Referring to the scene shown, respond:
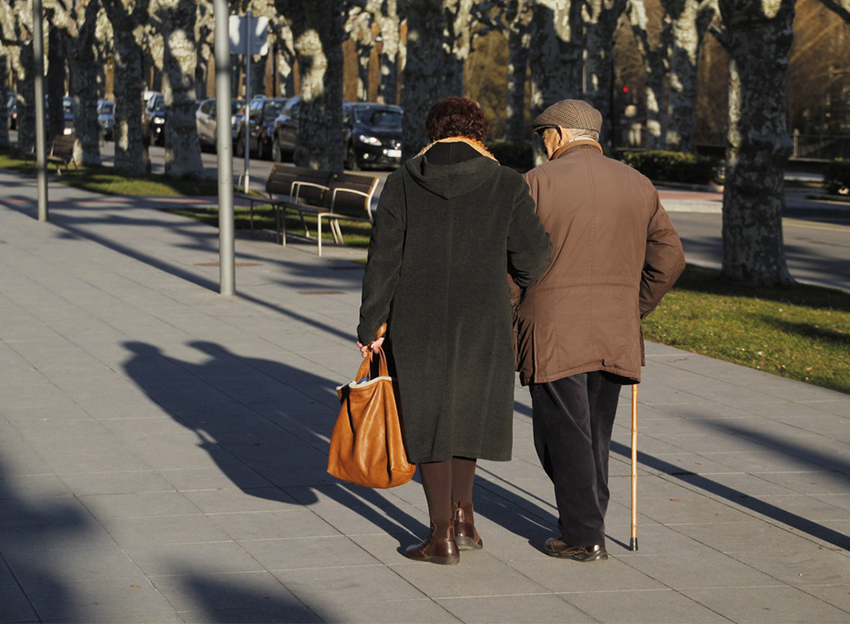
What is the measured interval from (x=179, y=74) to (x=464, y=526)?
2156 centimetres

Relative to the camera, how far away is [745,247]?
1364cm

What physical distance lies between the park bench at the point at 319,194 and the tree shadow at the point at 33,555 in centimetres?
994

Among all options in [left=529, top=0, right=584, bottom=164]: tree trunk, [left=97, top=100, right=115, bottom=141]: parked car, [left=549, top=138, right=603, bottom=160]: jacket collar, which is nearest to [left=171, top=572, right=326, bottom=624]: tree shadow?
[left=549, top=138, right=603, bottom=160]: jacket collar

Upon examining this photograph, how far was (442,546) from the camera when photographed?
487 centimetres

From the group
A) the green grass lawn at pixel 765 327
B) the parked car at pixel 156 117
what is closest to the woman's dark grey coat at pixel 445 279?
the green grass lawn at pixel 765 327

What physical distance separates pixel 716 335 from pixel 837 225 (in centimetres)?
1350

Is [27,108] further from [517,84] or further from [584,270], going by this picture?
[584,270]

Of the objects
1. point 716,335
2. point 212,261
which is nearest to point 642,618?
point 716,335

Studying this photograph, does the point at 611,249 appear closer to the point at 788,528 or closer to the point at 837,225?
the point at 788,528

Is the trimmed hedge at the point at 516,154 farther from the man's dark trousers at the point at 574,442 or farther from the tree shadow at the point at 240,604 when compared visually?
the tree shadow at the point at 240,604

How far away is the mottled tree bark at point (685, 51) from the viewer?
3644 centimetres

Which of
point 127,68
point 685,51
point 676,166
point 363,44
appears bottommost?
point 676,166

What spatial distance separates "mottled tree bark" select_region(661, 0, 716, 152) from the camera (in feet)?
120

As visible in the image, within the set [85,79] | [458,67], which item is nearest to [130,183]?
[85,79]
